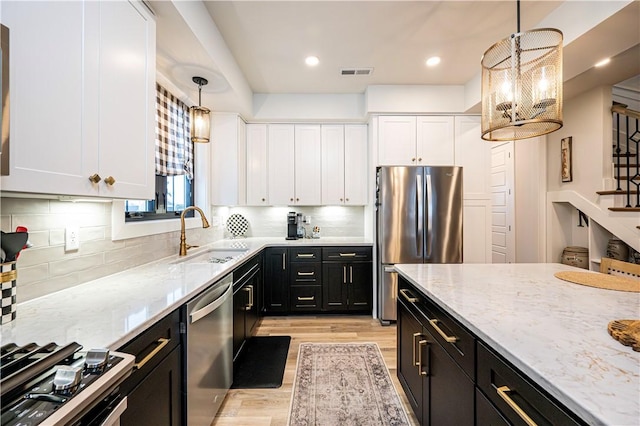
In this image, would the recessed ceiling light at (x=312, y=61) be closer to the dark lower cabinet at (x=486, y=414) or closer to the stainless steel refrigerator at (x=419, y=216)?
the stainless steel refrigerator at (x=419, y=216)

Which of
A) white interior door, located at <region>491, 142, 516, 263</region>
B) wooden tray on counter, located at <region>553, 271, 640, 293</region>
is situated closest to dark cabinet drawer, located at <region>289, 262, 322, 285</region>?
Result: wooden tray on counter, located at <region>553, 271, 640, 293</region>

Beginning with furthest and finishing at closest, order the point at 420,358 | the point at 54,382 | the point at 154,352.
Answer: the point at 420,358, the point at 154,352, the point at 54,382

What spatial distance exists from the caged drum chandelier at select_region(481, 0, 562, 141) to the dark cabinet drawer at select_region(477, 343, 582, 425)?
111 centimetres

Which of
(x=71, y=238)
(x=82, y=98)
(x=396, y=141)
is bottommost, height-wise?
(x=71, y=238)

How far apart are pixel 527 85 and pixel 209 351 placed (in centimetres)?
221

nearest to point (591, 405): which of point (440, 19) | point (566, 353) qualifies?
point (566, 353)

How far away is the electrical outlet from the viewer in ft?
4.82

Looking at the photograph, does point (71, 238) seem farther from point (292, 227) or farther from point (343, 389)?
point (292, 227)

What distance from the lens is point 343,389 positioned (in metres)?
2.12

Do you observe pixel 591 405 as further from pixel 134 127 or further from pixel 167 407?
pixel 134 127

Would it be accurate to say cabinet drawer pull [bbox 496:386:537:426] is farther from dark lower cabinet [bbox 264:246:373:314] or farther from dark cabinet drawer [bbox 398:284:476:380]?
dark lower cabinet [bbox 264:246:373:314]

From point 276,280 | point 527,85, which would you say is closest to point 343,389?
point 276,280

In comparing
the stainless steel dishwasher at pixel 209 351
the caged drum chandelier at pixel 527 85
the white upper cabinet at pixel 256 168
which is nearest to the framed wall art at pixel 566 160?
the caged drum chandelier at pixel 527 85

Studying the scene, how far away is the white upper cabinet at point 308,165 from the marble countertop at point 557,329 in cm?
228
